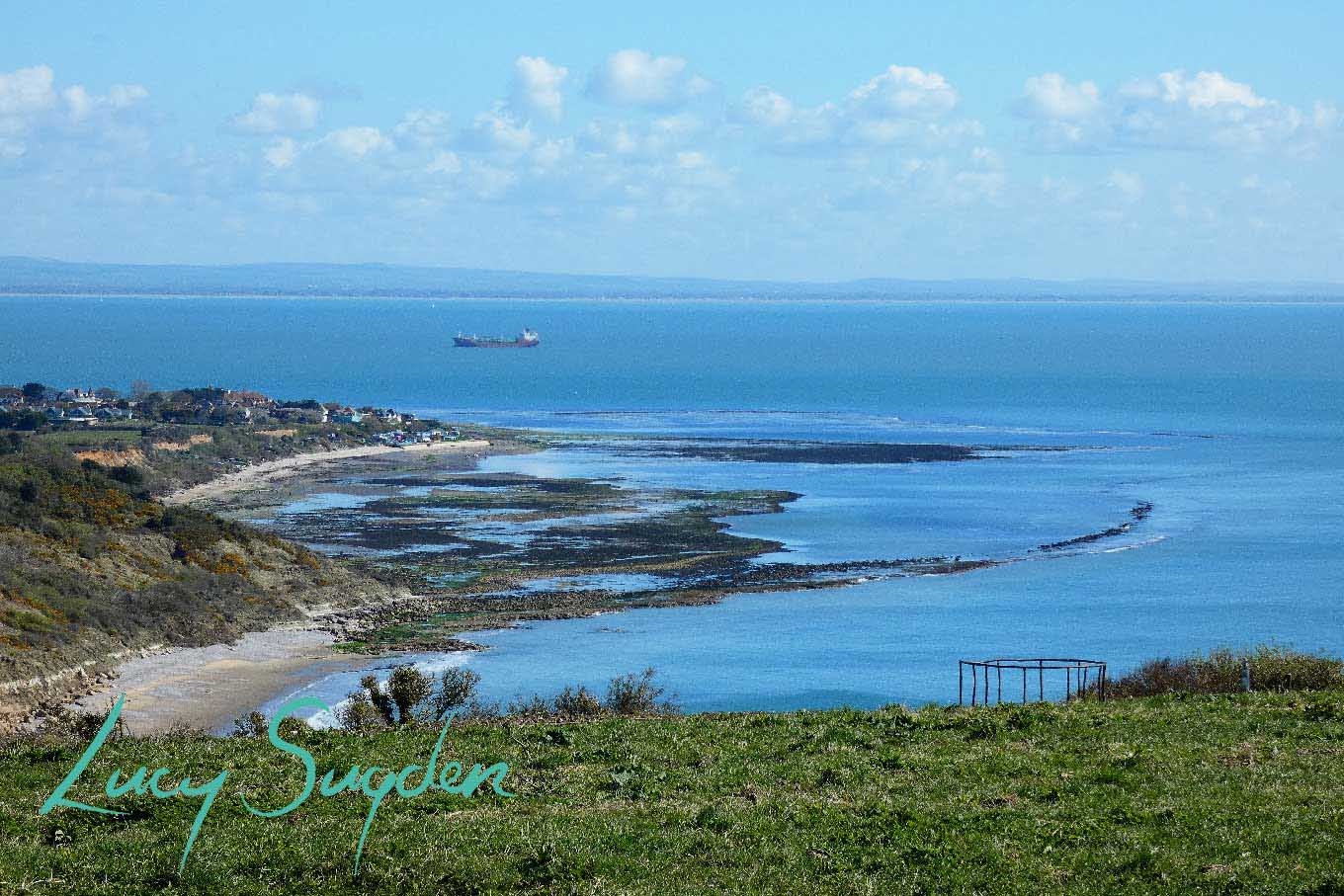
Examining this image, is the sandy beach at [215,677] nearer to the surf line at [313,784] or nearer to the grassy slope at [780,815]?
the grassy slope at [780,815]

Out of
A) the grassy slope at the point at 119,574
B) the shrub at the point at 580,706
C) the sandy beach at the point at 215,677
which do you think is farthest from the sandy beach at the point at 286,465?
the shrub at the point at 580,706

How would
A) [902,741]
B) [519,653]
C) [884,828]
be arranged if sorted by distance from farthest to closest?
[519,653] → [902,741] → [884,828]

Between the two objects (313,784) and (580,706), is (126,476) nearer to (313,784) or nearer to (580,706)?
(580,706)

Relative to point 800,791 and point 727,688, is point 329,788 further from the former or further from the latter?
point 727,688

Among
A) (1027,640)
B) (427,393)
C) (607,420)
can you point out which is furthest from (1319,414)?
(1027,640)

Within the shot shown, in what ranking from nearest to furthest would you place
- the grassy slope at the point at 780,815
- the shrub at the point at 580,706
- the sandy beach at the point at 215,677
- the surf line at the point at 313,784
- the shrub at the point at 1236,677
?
the grassy slope at the point at 780,815, the surf line at the point at 313,784, the shrub at the point at 1236,677, the shrub at the point at 580,706, the sandy beach at the point at 215,677
